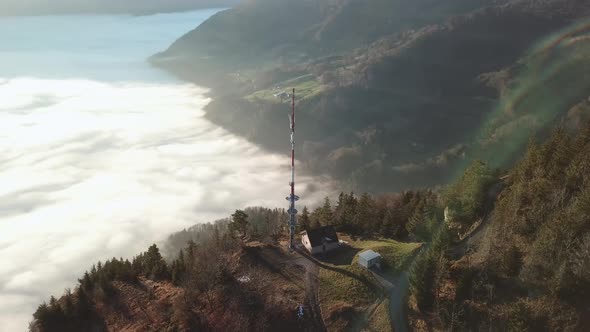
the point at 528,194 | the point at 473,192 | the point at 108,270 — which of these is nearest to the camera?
the point at 528,194

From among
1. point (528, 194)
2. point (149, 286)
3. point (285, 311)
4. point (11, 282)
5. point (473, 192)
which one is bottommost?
point (11, 282)

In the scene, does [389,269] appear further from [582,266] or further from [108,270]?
[108,270]

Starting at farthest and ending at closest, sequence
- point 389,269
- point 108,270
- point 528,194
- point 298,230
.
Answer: point 298,230 < point 108,270 < point 389,269 < point 528,194

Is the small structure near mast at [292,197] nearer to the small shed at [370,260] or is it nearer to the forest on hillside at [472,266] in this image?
the forest on hillside at [472,266]

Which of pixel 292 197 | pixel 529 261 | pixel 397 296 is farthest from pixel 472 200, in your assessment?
pixel 292 197

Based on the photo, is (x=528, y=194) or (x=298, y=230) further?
(x=298, y=230)

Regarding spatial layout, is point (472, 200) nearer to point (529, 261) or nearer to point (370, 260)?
point (370, 260)

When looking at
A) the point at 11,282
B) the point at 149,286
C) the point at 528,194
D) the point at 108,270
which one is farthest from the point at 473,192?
the point at 11,282
